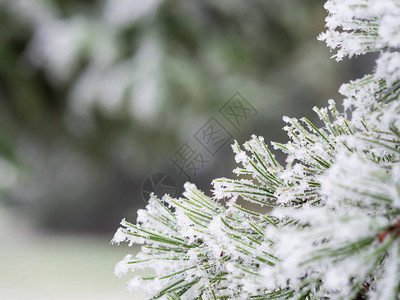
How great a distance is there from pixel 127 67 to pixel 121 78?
0.11 m

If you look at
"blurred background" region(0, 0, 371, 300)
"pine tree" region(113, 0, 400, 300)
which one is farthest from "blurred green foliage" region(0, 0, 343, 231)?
"pine tree" region(113, 0, 400, 300)

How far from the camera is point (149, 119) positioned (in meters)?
3.36

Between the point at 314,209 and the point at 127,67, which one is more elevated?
the point at 127,67

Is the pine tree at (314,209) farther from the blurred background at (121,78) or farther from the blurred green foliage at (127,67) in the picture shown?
the blurred green foliage at (127,67)

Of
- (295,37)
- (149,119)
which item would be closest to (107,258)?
(149,119)

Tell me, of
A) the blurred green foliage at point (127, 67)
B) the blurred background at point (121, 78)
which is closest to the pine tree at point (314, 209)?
the blurred background at point (121, 78)

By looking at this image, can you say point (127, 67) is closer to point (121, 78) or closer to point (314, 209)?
point (121, 78)

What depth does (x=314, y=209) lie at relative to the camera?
0.35 metres

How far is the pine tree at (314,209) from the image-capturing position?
299 mm

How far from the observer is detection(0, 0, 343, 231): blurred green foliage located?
10.8 ft

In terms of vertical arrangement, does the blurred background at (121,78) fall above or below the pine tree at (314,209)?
above

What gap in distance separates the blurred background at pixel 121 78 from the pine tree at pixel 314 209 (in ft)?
7.99

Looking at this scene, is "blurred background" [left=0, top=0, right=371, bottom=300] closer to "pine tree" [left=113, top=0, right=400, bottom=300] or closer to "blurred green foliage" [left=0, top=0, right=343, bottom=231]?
"blurred green foliage" [left=0, top=0, right=343, bottom=231]

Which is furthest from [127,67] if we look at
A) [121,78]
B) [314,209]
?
[314,209]
